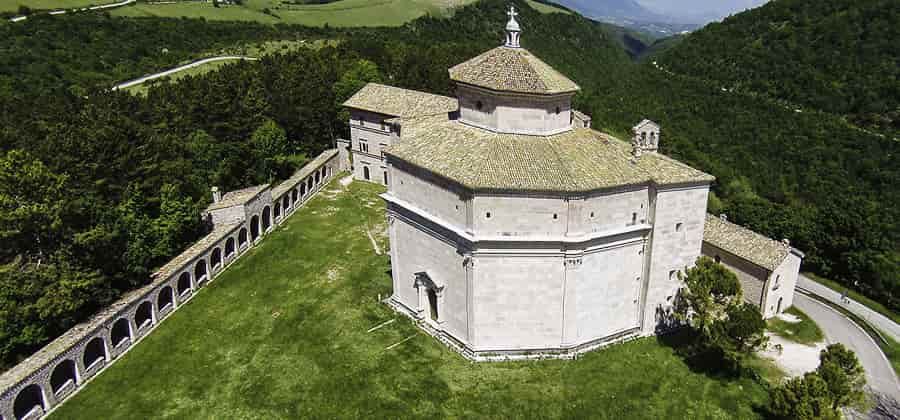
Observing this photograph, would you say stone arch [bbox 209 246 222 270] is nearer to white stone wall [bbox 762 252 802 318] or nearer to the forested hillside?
white stone wall [bbox 762 252 802 318]

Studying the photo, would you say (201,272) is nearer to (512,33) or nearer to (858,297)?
(512,33)

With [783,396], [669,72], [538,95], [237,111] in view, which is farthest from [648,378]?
[669,72]

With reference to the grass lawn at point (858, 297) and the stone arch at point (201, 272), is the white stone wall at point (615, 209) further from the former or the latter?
the stone arch at point (201, 272)

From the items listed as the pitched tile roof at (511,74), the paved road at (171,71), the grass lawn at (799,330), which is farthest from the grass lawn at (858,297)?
the paved road at (171,71)

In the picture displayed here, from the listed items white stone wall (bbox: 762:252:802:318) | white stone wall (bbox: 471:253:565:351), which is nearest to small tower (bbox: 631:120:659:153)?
white stone wall (bbox: 762:252:802:318)

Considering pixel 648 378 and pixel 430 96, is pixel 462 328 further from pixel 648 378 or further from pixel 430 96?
pixel 430 96

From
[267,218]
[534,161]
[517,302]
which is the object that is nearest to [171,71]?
[267,218]
